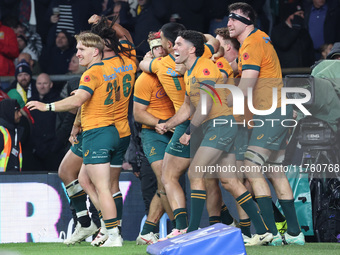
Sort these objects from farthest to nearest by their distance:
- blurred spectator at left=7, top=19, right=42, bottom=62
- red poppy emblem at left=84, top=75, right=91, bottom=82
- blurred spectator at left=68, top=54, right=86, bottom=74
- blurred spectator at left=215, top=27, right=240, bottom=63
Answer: blurred spectator at left=7, top=19, right=42, bottom=62 → blurred spectator at left=68, top=54, right=86, bottom=74 → blurred spectator at left=215, top=27, right=240, bottom=63 → red poppy emblem at left=84, top=75, right=91, bottom=82

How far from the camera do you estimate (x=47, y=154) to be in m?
11.5

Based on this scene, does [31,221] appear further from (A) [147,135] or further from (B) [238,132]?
(B) [238,132]

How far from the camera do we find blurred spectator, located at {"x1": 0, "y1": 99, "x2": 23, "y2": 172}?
10.3 metres

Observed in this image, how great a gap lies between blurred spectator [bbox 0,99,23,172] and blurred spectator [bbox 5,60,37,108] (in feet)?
3.79

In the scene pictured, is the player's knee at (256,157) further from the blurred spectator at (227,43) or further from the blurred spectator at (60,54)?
the blurred spectator at (60,54)

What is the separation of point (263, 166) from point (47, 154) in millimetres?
4321

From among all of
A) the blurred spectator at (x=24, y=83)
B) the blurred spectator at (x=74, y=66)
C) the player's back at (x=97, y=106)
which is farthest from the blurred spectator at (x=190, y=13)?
the player's back at (x=97, y=106)

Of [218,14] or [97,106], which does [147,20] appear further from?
A: [97,106]

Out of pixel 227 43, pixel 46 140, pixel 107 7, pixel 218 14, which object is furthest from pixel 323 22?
pixel 46 140

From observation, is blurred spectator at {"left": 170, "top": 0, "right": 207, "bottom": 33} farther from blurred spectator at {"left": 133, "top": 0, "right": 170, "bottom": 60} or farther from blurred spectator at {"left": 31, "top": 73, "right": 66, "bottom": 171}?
blurred spectator at {"left": 31, "top": 73, "right": 66, "bottom": 171}

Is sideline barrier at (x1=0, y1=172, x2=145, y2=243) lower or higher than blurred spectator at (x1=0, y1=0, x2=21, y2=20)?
lower

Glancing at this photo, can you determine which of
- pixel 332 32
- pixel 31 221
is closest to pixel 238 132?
pixel 31 221

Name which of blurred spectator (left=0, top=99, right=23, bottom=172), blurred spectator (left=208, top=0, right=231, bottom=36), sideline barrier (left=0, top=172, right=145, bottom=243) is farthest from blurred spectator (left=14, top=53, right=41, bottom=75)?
sideline barrier (left=0, top=172, right=145, bottom=243)

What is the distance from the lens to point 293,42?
1152 centimetres
